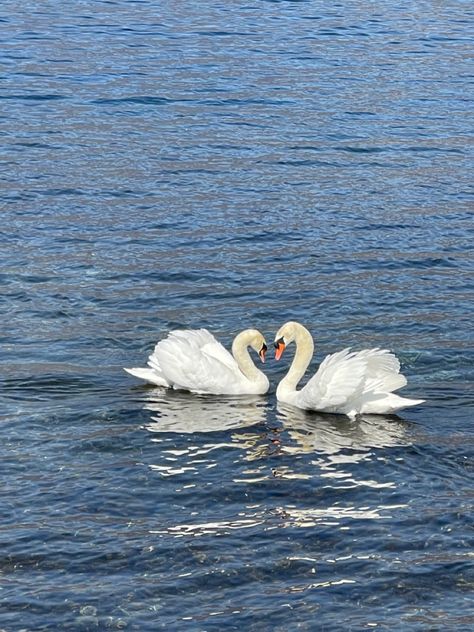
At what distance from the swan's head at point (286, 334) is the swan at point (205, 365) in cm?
16

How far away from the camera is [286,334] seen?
1706 centimetres

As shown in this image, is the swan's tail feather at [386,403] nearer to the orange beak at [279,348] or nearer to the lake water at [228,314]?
the lake water at [228,314]

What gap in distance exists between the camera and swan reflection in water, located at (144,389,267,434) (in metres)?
15.6

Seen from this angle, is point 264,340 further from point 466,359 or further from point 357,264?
point 357,264

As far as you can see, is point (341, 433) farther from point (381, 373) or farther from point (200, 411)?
point (200, 411)

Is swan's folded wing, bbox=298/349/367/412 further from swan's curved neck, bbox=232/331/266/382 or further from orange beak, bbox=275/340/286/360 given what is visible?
orange beak, bbox=275/340/286/360

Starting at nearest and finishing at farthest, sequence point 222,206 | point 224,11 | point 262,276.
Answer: point 262,276 → point 222,206 → point 224,11

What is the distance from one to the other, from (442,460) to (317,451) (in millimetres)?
1321

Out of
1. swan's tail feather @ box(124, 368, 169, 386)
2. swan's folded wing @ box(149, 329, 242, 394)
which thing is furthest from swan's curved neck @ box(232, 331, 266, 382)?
swan's tail feather @ box(124, 368, 169, 386)

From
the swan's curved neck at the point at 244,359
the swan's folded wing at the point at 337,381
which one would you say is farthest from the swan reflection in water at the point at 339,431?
the swan's curved neck at the point at 244,359

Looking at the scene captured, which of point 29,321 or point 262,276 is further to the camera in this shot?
point 262,276

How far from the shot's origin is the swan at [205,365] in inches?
646

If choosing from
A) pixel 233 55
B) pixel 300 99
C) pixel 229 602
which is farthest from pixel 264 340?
pixel 233 55

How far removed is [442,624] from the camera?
11.5m
